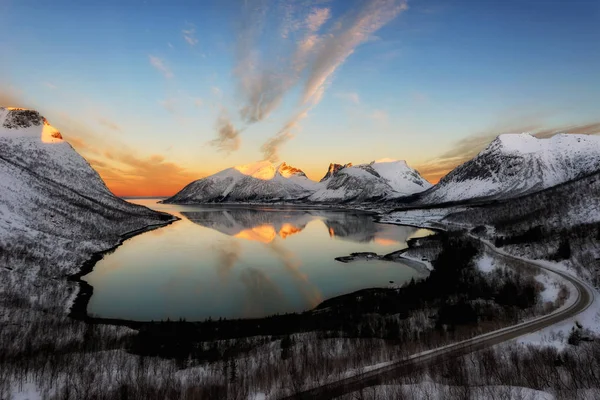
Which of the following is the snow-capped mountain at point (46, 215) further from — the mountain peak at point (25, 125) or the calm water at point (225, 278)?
the calm water at point (225, 278)

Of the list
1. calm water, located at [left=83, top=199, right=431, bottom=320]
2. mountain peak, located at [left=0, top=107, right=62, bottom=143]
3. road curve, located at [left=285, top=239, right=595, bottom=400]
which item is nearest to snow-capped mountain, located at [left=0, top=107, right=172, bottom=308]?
mountain peak, located at [left=0, top=107, right=62, bottom=143]

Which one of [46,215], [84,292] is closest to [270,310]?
[84,292]

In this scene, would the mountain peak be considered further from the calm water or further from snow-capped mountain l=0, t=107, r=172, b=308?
the calm water

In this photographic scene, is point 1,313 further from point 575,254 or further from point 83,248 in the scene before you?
point 575,254

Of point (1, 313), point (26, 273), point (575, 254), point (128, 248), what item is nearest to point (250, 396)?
point (1, 313)

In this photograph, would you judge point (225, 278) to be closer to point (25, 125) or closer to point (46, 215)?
point (46, 215)
